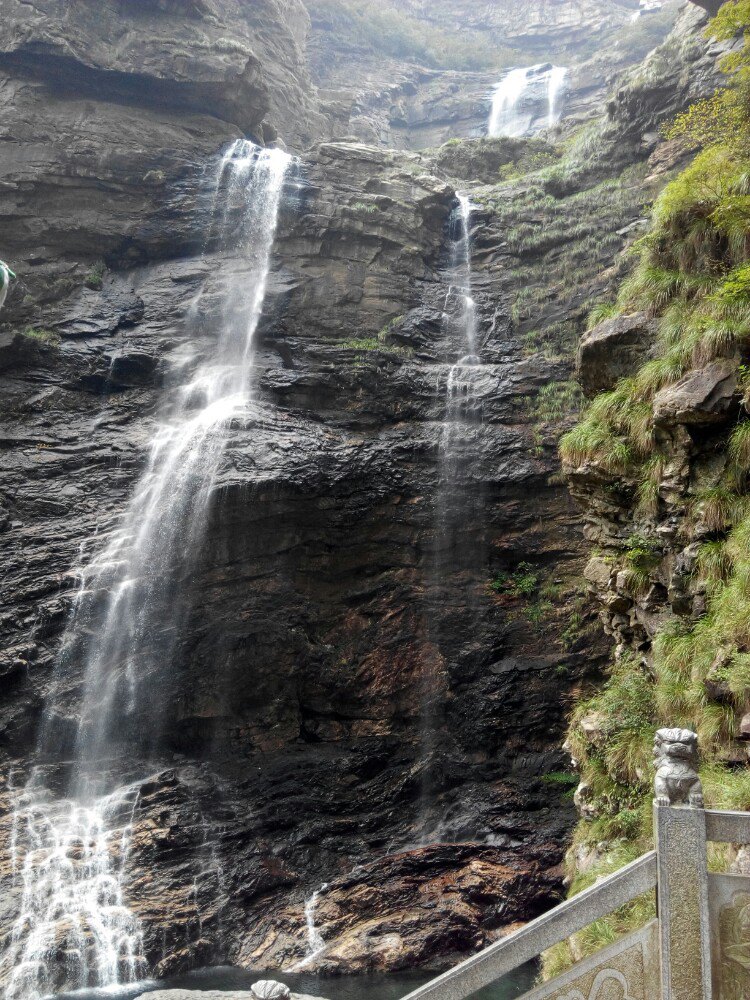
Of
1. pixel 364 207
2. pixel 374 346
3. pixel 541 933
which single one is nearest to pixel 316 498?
pixel 374 346

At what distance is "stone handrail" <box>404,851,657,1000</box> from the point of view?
4141 millimetres

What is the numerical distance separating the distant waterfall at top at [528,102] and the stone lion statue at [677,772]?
38.8 metres

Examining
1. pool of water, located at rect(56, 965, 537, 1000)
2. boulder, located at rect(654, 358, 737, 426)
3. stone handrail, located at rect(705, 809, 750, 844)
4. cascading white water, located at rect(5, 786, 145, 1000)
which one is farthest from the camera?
cascading white water, located at rect(5, 786, 145, 1000)

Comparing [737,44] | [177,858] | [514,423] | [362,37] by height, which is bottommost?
[177,858]

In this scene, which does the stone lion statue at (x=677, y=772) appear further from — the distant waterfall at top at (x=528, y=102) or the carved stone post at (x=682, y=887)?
the distant waterfall at top at (x=528, y=102)

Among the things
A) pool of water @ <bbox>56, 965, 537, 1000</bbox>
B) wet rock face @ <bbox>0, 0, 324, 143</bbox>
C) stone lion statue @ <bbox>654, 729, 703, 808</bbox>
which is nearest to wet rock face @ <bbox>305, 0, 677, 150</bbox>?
wet rock face @ <bbox>0, 0, 324, 143</bbox>

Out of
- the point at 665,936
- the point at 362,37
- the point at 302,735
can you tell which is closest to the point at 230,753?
the point at 302,735

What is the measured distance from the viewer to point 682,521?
365 inches

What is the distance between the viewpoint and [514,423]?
1739 cm

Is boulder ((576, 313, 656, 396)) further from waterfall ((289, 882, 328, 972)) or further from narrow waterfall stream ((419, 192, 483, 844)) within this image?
waterfall ((289, 882, 328, 972))

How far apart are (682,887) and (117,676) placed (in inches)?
482

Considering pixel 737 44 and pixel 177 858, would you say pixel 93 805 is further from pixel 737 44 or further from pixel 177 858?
pixel 737 44

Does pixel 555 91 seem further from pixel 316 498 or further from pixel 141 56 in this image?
pixel 316 498

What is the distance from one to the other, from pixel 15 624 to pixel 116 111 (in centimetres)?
1800
